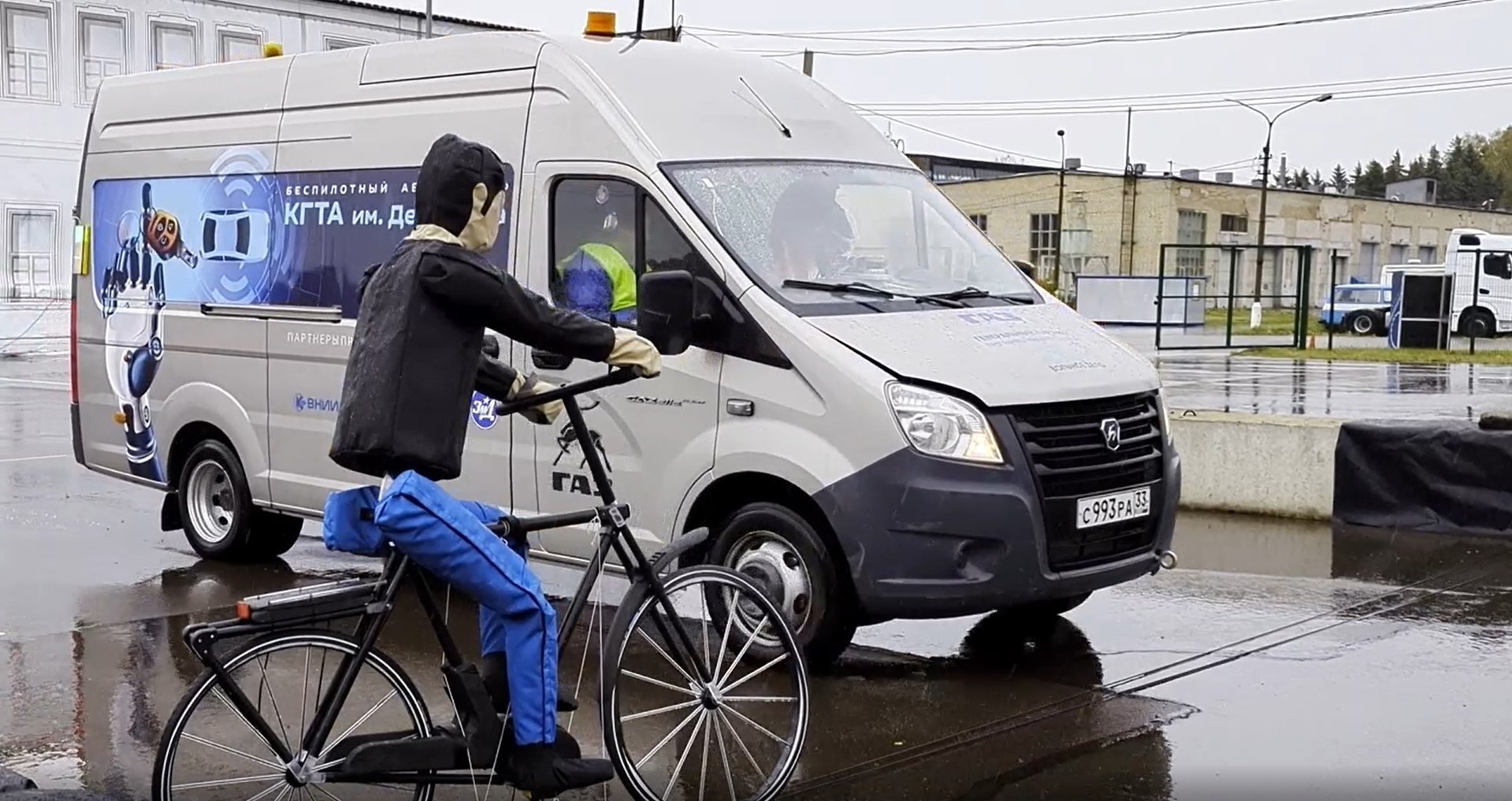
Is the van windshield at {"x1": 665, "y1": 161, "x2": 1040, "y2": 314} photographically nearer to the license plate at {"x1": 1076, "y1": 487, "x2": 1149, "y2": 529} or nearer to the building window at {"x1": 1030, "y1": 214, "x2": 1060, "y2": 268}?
the license plate at {"x1": 1076, "y1": 487, "x2": 1149, "y2": 529}

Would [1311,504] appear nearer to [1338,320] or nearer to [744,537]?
[744,537]

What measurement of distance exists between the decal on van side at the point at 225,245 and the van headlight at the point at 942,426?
7.69 feet

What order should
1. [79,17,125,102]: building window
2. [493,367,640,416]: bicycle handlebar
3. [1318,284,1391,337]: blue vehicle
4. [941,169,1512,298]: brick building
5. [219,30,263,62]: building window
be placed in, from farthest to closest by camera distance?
1. [941,169,1512,298]: brick building
2. [1318,284,1391,337]: blue vehicle
3. [219,30,263,62]: building window
4. [79,17,125,102]: building window
5. [493,367,640,416]: bicycle handlebar

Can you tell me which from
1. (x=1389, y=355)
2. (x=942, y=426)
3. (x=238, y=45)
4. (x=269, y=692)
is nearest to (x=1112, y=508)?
(x=942, y=426)

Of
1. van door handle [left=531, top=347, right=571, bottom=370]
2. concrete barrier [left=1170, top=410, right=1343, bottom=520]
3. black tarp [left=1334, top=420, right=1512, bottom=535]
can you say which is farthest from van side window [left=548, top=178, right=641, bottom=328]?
black tarp [left=1334, top=420, right=1512, bottom=535]

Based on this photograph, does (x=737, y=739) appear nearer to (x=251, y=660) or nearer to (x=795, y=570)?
(x=251, y=660)

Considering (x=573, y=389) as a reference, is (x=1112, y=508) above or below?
below

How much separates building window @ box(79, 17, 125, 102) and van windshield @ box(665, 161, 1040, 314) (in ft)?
119

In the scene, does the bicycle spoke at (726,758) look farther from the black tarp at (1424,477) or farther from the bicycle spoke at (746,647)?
the black tarp at (1424,477)

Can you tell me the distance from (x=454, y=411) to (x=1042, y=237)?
73.2 metres

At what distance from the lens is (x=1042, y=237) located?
76125mm

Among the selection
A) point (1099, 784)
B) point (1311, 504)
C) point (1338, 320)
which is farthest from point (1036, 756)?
point (1338, 320)

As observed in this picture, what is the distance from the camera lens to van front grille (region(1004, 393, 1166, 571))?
261 inches

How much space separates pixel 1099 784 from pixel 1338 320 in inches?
1878
